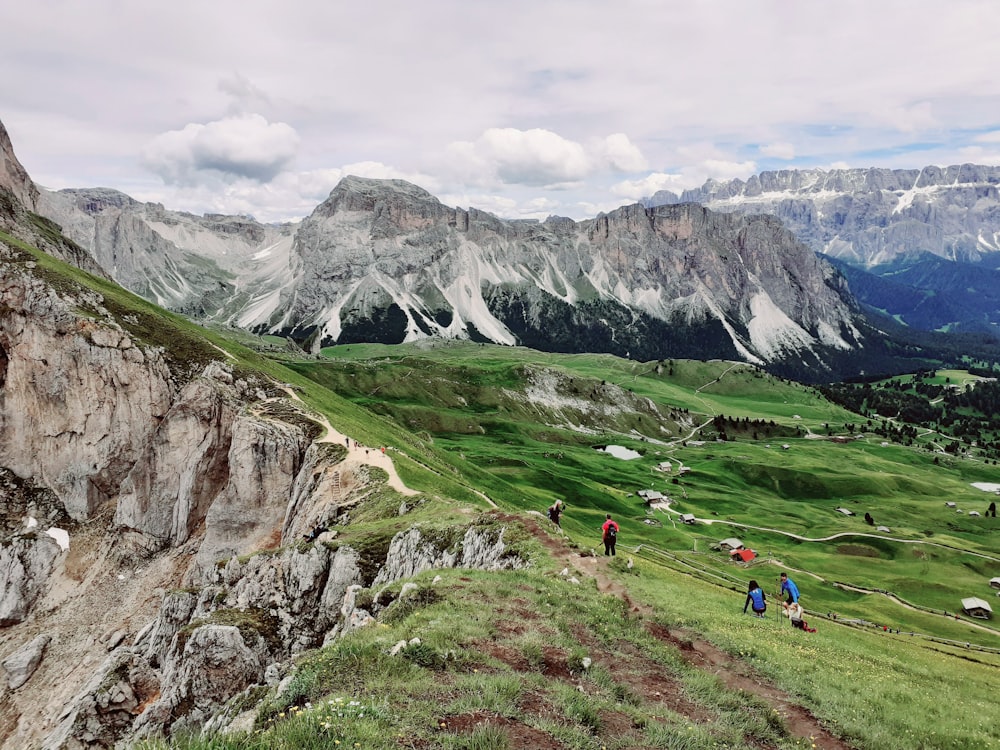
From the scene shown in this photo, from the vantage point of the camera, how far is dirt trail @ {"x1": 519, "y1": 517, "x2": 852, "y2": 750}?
18141mm

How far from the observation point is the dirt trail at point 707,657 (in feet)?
59.5

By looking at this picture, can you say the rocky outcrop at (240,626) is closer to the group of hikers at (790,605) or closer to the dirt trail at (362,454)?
the group of hikers at (790,605)

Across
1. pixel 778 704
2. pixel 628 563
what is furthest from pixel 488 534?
pixel 778 704

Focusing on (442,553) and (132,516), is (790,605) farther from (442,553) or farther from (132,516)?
(132,516)

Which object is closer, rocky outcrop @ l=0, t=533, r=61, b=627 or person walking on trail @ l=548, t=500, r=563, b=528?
person walking on trail @ l=548, t=500, r=563, b=528

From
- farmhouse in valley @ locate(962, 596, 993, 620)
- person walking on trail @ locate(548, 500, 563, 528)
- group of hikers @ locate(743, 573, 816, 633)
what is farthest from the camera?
farmhouse in valley @ locate(962, 596, 993, 620)

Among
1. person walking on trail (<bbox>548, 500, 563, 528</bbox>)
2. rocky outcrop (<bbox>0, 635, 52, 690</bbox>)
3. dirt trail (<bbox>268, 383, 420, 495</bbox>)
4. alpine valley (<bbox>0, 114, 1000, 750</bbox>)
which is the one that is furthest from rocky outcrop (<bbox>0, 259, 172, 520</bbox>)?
person walking on trail (<bbox>548, 500, 563, 528</bbox>)

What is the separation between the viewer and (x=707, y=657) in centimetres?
2342

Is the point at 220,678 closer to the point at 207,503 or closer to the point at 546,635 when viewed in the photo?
the point at 546,635

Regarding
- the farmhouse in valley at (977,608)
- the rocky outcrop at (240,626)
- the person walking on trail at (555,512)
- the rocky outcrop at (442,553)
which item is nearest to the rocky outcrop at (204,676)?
the rocky outcrop at (240,626)

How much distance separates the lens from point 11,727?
55.4m

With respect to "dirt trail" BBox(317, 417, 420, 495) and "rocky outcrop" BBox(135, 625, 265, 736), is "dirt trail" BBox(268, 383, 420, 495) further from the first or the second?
"rocky outcrop" BBox(135, 625, 265, 736)

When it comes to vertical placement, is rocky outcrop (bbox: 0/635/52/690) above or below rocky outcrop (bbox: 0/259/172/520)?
below

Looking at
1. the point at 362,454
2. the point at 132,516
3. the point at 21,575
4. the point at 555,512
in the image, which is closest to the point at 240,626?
the point at 555,512
